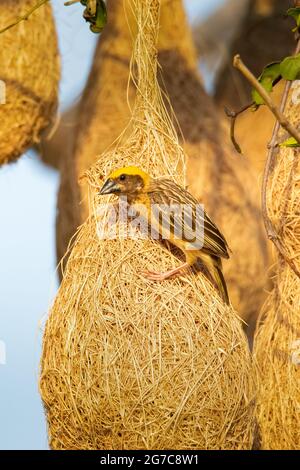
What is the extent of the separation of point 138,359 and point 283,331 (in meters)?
0.71

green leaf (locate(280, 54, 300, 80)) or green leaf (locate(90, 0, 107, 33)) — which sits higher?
green leaf (locate(90, 0, 107, 33))

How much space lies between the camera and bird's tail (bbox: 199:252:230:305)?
346 cm

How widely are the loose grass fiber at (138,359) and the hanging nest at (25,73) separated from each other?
5.06 ft

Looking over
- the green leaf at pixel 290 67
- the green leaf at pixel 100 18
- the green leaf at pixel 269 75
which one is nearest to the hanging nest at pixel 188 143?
the green leaf at pixel 100 18

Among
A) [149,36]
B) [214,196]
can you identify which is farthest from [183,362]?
[214,196]

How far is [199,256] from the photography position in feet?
11.3

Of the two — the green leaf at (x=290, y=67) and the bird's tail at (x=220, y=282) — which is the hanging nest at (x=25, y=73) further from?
the green leaf at (x=290, y=67)

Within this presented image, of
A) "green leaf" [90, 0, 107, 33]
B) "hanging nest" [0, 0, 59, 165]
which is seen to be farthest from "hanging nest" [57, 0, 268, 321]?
"green leaf" [90, 0, 107, 33]

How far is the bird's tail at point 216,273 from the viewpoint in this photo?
11.3ft

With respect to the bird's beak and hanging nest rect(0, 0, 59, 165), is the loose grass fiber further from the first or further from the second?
hanging nest rect(0, 0, 59, 165)

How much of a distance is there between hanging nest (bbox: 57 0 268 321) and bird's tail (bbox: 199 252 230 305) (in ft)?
4.93

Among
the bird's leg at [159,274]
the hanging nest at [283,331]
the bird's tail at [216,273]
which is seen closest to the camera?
the bird's leg at [159,274]

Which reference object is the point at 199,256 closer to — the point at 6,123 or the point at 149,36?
the point at 149,36

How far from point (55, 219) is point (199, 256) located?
7.05 feet
